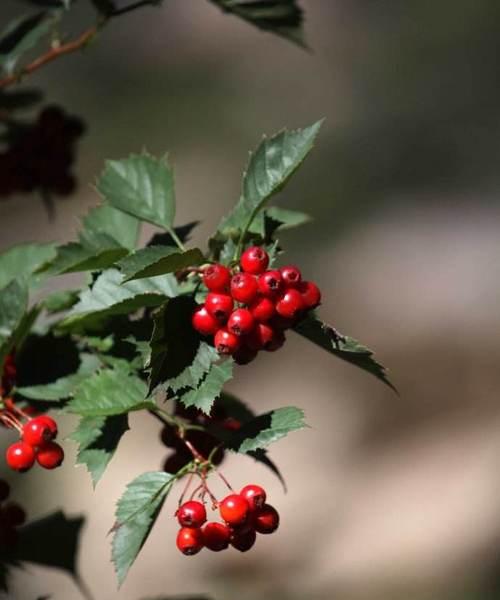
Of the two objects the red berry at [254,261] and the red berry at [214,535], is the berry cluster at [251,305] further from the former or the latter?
the red berry at [214,535]

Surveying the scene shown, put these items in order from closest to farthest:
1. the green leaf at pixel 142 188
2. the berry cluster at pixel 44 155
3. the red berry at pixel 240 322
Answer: the red berry at pixel 240 322
the green leaf at pixel 142 188
the berry cluster at pixel 44 155

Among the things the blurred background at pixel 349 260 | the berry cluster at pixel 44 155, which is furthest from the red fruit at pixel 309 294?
the blurred background at pixel 349 260

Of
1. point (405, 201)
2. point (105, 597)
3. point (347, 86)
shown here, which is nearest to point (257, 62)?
point (347, 86)

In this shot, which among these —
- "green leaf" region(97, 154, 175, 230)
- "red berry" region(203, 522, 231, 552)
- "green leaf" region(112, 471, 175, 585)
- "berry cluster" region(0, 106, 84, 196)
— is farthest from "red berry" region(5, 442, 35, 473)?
"berry cluster" region(0, 106, 84, 196)

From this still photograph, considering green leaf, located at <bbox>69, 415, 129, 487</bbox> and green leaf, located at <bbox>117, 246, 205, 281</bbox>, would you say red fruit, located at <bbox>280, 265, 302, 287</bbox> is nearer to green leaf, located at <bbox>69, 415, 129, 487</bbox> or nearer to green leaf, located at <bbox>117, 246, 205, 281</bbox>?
green leaf, located at <bbox>117, 246, 205, 281</bbox>

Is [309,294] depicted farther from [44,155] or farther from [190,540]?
[44,155]

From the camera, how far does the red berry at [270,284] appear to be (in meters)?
1.16

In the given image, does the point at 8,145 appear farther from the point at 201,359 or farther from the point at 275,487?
the point at 275,487

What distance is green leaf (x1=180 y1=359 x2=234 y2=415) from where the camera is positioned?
3.80 feet

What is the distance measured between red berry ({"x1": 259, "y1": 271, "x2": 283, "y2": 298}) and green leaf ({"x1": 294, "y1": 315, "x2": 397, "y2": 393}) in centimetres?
6

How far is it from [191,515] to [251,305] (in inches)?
10.7

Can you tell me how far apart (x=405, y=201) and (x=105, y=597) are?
8.83 feet

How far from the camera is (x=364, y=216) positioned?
5355mm

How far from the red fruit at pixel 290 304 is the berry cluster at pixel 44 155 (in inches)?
36.4
